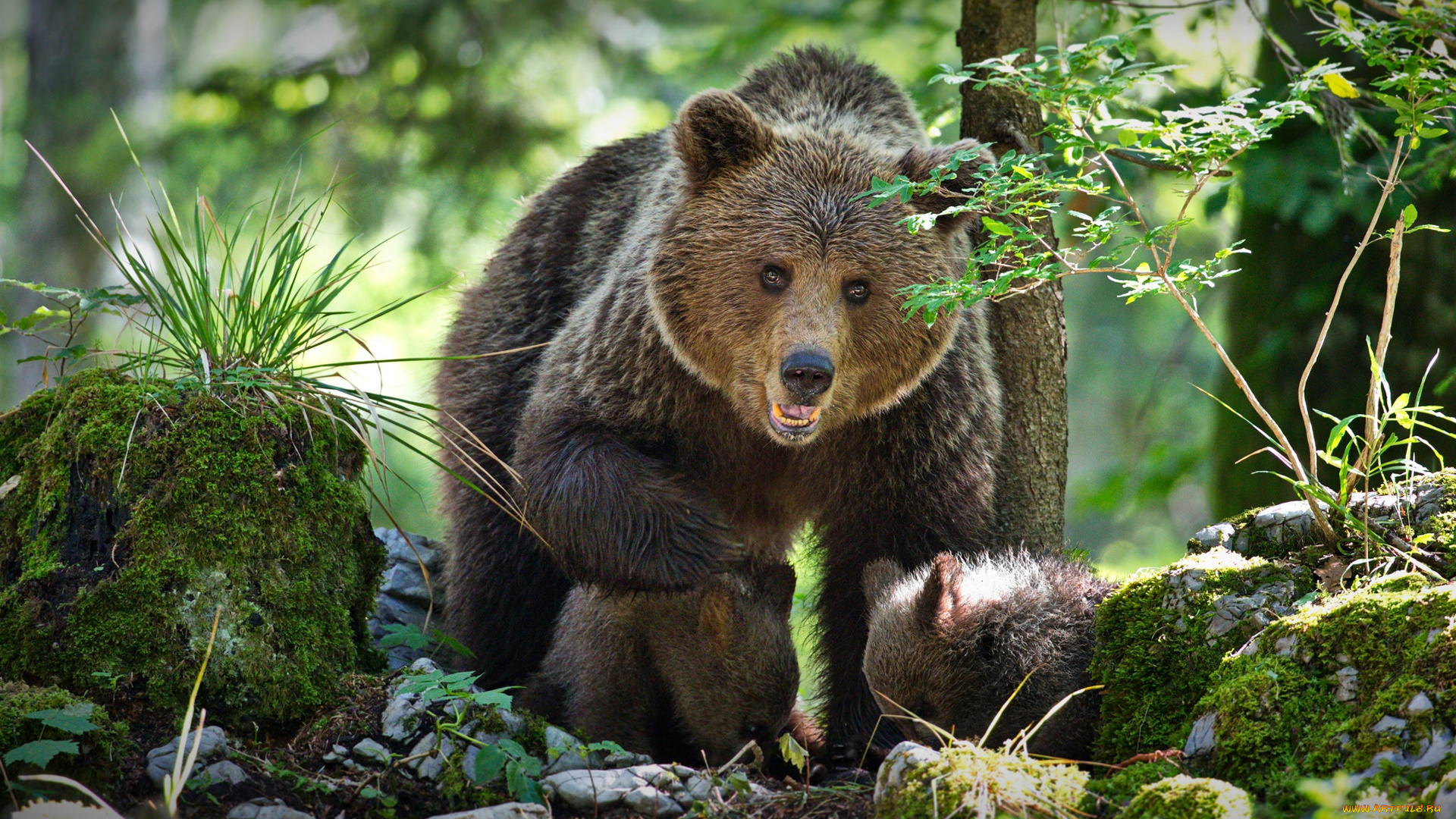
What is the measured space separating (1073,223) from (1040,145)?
13.3 ft

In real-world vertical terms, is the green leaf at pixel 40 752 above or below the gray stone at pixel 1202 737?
above

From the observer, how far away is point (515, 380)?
580 centimetres

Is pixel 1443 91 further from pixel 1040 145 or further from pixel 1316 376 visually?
pixel 1316 376

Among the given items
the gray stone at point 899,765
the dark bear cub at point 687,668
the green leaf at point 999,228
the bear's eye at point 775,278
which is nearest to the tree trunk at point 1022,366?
the dark bear cub at point 687,668

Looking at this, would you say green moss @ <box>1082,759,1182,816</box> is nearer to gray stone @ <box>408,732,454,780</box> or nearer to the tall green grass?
gray stone @ <box>408,732,454,780</box>

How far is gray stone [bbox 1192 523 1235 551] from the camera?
12.4 feet

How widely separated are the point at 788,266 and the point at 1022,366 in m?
1.39

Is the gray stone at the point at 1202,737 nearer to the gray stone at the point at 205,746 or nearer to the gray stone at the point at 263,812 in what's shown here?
the gray stone at the point at 263,812

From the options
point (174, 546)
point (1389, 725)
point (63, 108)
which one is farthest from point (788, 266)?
point (63, 108)

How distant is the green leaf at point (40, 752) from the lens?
275cm

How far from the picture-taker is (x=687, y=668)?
4.59 meters

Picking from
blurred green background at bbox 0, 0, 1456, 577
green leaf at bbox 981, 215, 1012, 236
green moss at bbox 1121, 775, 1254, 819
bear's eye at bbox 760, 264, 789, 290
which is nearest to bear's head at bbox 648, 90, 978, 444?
bear's eye at bbox 760, 264, 789, 290

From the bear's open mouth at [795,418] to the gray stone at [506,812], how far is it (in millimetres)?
1623

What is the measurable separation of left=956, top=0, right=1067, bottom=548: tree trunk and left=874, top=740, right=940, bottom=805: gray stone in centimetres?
222
